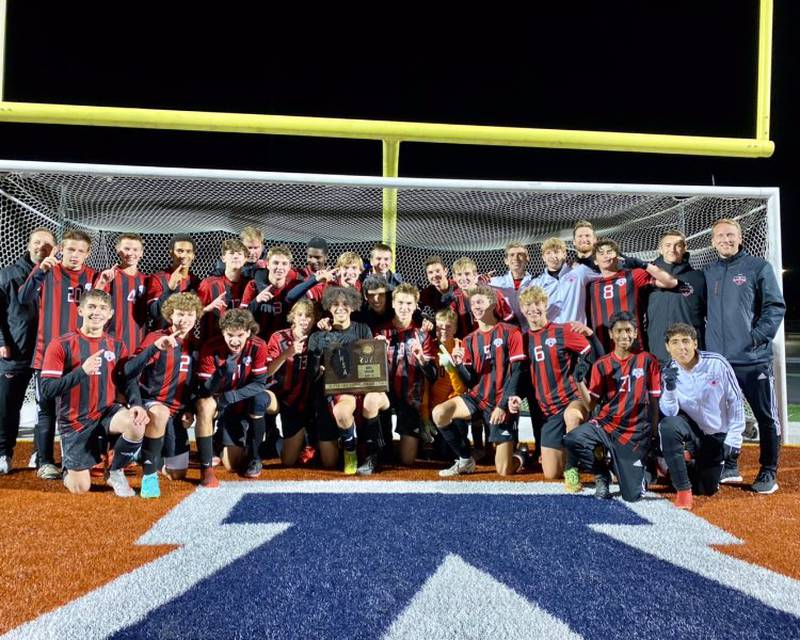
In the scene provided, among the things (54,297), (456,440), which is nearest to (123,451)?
(54,297)

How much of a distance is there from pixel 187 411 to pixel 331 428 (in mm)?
801

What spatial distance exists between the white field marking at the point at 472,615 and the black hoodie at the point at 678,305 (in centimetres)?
206

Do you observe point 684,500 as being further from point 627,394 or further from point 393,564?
point 393,564

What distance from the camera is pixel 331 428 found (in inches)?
127

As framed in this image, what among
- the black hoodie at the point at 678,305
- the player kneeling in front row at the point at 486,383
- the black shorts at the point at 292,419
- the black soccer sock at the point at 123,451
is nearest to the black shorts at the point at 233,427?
the black shorts at the point at 292,419

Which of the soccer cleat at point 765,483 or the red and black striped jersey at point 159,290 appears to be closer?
the soccer cleat at point 765,483

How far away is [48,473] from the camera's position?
2.91 meters

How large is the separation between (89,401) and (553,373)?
2408 millimetres

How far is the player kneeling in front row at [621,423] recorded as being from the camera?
2605 millimetres

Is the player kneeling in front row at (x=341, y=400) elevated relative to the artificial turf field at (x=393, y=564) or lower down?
elevated

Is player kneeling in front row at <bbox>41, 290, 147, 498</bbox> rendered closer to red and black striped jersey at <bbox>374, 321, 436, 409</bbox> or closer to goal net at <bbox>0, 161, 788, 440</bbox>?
goal net at <bbox>0, 161, 788, 440</bbox>

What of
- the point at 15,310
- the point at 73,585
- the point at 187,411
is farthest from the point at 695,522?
the point at 15,310

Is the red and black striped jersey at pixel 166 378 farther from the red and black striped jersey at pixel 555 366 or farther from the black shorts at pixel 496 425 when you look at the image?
the red and black striped jersey at pixel 555 366

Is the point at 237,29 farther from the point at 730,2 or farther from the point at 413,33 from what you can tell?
the point at 730,2
